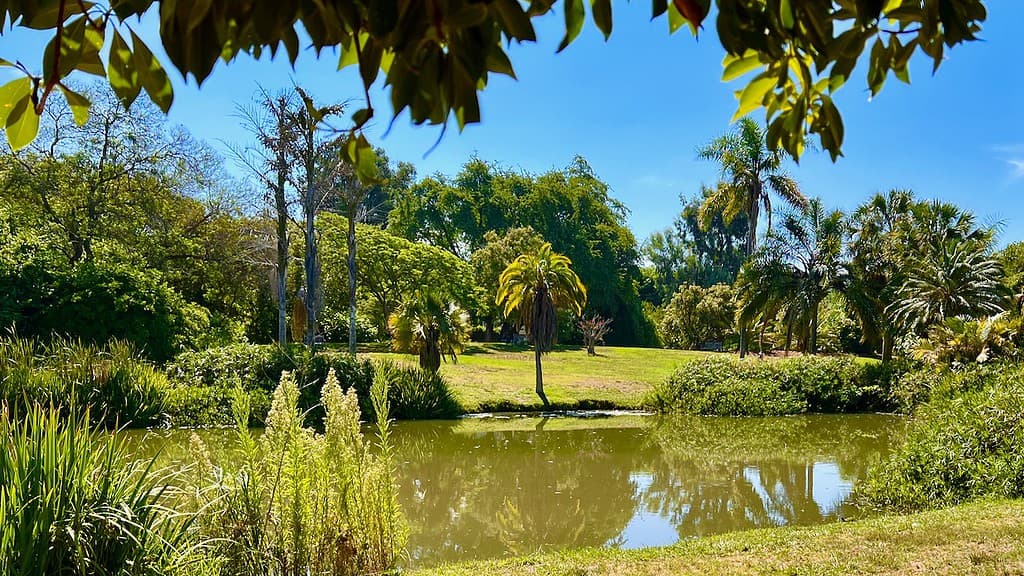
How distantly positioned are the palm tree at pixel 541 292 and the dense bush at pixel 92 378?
26.6ft

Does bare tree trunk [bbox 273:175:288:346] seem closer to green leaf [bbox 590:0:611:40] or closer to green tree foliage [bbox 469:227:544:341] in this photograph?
green tree foliage [bbox 469:227:544:341]

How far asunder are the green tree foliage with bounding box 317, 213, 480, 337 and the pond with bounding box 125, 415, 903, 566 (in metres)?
15.9

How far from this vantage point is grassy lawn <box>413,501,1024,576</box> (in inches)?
192

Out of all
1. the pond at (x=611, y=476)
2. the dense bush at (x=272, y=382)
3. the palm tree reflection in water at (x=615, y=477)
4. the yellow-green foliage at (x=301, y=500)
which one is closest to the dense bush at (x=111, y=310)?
the dense bush at (x=272, y=382)

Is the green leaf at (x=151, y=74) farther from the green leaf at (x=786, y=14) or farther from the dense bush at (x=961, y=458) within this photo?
the dense bush at (x=961, y=458)

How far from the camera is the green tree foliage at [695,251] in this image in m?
55.4

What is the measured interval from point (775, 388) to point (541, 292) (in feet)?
20.0

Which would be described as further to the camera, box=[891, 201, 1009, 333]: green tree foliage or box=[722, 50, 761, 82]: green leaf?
box=[891, 201, 1009, 333]: green tree foliage

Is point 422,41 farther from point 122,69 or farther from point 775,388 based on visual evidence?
point 775,388

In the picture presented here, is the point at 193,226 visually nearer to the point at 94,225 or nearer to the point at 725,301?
the point at 94,225

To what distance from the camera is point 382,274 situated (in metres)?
31.8

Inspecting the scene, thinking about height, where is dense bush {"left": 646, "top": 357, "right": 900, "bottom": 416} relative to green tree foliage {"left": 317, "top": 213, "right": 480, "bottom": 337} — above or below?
below

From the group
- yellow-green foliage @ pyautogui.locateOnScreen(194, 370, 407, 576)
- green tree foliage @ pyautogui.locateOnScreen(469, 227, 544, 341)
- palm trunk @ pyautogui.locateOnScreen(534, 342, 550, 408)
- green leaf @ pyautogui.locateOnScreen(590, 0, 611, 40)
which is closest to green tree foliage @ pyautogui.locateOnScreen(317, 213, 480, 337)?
green tree foliage @ pyautogui.locateOnScreen(469, 227, 544, 341)

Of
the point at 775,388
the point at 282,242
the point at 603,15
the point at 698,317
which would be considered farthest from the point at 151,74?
the point at 698,317
